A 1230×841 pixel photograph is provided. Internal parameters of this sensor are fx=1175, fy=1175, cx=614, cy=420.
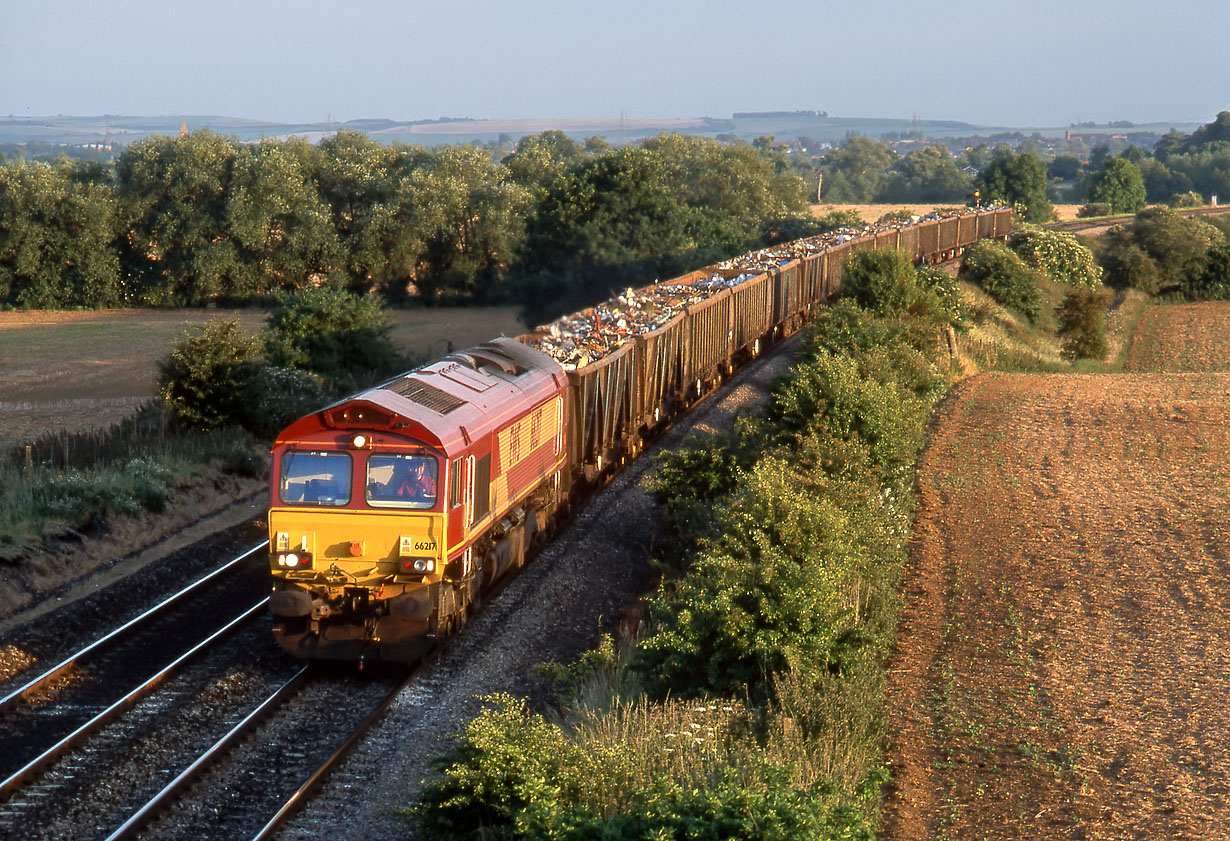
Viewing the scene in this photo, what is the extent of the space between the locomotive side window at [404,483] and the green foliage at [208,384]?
12.5 m

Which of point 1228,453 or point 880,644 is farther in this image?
point 1228,453

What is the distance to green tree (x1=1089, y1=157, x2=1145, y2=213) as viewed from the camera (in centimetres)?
9106

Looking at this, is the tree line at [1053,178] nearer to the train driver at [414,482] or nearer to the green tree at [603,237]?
the green tree at [603,237]

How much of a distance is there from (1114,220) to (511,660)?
79348 millimetres

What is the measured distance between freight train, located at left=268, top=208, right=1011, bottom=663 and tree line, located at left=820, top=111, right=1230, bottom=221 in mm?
56489

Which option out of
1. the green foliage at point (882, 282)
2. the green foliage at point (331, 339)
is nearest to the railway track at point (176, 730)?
the green foliage at point (331, 339)

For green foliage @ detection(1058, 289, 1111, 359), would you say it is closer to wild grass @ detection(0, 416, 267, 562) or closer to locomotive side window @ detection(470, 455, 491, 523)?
wild grass @ detection(0, 416, 267, 562)

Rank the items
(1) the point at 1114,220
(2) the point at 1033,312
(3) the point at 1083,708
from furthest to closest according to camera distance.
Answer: (1) the point at 1114,220, (2) the point at 1033,312, (3) the point at 1083,708

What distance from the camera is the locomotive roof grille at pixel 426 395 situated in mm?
12625

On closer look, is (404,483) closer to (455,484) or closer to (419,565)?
(455,484)

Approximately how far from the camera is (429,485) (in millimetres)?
11852

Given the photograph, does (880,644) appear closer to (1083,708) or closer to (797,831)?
(1083,708)

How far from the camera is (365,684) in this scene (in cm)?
1224

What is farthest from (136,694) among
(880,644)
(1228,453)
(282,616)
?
(1228,453)
